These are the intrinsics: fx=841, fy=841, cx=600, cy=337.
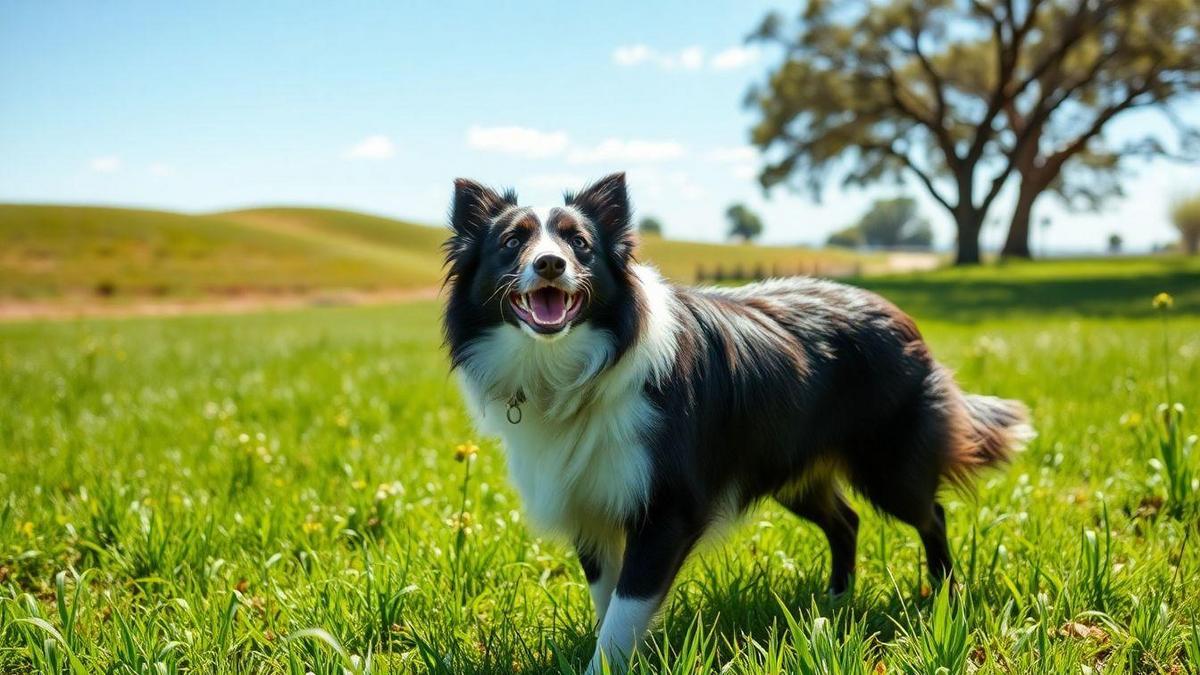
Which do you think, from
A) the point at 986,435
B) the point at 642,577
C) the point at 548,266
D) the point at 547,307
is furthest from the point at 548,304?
the point at 986,435

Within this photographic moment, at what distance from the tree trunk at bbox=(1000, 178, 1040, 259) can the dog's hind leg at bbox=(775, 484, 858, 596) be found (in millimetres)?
38893

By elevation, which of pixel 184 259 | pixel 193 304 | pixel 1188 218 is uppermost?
pixel 1188 218

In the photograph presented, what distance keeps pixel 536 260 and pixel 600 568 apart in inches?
48.4

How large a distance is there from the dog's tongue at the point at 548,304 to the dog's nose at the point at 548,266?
0.35 feet

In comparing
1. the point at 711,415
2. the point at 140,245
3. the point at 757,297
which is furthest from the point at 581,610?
the point at 140,245

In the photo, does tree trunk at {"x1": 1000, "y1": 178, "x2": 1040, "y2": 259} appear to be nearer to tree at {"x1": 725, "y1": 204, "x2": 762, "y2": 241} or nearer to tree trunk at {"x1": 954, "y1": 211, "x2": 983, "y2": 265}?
tree trunk at {"x1": 954, "y1": 211, "x2": 983, "y2": 265}

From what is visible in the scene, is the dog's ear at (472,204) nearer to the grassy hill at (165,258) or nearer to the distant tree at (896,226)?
the grassy hill at (165,258)

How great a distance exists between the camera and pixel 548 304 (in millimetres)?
3047

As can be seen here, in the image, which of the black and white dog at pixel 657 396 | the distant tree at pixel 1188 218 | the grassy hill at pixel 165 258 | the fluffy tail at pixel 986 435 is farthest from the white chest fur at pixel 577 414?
the distant tree at pixel 1188 218

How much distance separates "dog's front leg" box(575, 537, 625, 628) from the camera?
3.22 metres

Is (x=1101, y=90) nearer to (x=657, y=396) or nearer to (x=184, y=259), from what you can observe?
(x=657, y=396)

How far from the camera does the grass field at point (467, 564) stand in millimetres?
2785

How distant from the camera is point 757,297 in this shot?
369cm

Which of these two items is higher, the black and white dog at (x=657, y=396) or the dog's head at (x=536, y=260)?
the dog's head at (x=536, y=260)
